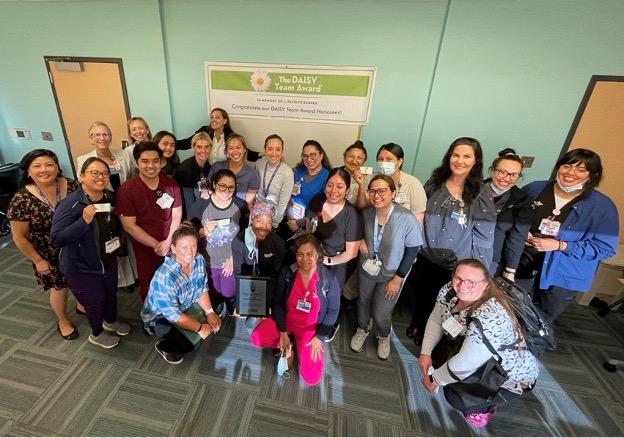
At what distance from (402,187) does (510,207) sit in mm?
764

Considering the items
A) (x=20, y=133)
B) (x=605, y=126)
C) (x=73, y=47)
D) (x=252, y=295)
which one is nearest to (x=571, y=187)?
(x=605, y=126)

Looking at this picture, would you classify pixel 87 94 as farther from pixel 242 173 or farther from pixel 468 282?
pixel 468 282

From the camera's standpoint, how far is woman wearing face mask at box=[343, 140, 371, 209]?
207 centimetres

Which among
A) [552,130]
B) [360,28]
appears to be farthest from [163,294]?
[552,130]

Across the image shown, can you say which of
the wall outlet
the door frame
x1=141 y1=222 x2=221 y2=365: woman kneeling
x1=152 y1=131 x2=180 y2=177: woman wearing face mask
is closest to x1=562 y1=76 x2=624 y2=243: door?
the door frame

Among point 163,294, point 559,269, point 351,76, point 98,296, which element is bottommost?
point 98,296

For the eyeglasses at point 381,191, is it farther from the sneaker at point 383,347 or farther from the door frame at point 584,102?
the door frame at point 584,102

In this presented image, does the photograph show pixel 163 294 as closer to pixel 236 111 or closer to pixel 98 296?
pixel 98 296

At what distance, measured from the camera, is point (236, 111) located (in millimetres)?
3457

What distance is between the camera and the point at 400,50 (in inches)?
114

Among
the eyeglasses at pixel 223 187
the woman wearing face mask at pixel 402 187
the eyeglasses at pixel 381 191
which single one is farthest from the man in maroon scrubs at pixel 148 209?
the woman wearing face mask at pixel 402 187

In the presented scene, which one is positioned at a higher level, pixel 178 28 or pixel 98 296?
pixel 178 28

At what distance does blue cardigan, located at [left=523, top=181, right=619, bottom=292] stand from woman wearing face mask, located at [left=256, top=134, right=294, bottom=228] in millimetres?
1975

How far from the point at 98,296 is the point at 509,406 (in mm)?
3052
